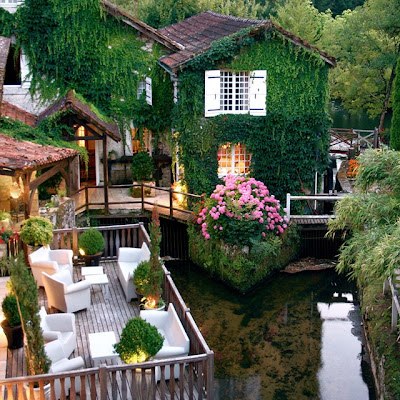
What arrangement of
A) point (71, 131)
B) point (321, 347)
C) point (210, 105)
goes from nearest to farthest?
1. point (321, 347)
2. point (71, 131)
3. point (210, 105)

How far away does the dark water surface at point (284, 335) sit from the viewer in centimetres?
1263

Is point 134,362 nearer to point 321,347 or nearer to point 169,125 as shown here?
Answer: point 321,347

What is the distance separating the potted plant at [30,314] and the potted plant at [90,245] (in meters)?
5.40

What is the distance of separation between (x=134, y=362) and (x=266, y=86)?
13413 millimetres

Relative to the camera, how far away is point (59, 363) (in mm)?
9219

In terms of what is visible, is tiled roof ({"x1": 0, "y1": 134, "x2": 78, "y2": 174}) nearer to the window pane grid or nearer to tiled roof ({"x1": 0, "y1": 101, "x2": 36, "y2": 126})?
tiled roof ({"x1": 0, "y1": 101, "x2": 36, "y2": 126})

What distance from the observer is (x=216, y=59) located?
20.0 metres

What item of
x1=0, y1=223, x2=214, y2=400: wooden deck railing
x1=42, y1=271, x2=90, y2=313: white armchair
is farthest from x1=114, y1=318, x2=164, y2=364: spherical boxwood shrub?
x1=42, y1=271, x2=90, y2=313: white armchair

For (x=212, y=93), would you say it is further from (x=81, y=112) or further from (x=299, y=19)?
(x=299, y=19)

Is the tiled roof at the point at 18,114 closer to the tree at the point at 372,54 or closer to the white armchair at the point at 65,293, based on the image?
the white armchair at the point at 65,293

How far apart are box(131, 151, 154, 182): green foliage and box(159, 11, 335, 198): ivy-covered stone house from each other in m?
1.09

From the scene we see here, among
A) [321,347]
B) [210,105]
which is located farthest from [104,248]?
[210,105]

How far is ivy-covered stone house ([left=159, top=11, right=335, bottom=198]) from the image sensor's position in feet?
66.4

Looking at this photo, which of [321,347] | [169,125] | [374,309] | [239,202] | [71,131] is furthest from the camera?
[169,125]
